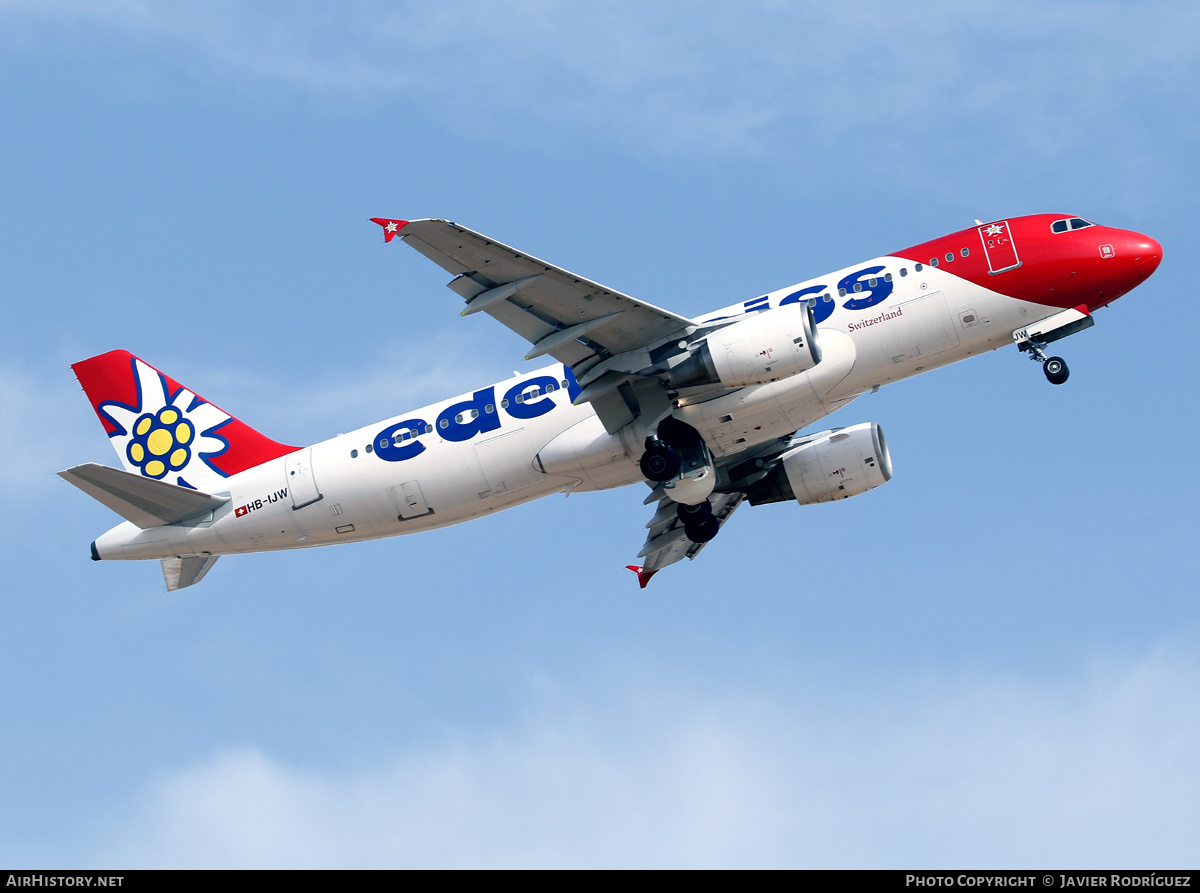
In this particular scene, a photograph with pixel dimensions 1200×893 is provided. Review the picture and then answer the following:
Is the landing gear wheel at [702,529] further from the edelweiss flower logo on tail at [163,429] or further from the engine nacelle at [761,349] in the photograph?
the edelweiss flower logo on tail at [163,429]

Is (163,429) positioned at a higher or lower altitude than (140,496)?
higher

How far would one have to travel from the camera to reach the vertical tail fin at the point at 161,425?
4200 cm

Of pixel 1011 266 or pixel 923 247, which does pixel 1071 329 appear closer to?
pixel 1011 266

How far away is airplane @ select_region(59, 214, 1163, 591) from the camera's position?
34.9 m

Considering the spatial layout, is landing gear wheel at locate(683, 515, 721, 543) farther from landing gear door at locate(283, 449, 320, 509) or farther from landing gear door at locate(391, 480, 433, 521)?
landing gear door at locate(283, 449, 320, 509)

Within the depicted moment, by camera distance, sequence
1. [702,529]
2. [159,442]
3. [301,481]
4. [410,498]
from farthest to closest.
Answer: [159,442] < [702,529] < [301,481] < [410,498]

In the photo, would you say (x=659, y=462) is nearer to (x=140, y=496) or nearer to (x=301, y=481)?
(x=301, y=481)

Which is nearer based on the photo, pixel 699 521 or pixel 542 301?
pixel 542 301

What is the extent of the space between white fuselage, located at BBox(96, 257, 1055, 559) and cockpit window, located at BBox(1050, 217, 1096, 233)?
2.47 metres

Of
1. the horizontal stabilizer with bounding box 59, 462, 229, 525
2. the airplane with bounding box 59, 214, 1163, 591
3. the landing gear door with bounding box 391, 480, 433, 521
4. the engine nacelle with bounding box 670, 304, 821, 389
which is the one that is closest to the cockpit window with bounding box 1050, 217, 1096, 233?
the airplane with bounding box 59, 214, 1163, 591

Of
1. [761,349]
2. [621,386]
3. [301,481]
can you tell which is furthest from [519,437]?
[761,349]

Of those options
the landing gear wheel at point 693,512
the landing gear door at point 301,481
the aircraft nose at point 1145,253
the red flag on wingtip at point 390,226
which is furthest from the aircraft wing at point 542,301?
the aircraft nose at point 1145,253

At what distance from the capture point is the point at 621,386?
3678 centimetres

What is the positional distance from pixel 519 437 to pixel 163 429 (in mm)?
13050
